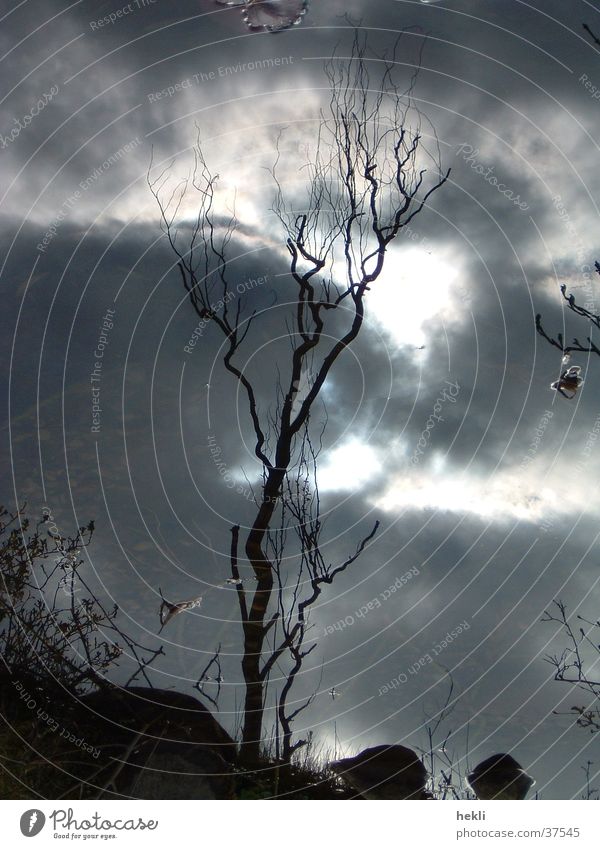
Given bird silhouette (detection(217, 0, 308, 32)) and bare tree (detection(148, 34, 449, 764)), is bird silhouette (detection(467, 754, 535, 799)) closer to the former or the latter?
bare tree (detection(148, 34, 449, 764))

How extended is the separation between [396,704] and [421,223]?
3.38m

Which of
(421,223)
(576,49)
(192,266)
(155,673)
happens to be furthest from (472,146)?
(155,673)

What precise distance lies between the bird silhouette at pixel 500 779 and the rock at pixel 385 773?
35 centimetres

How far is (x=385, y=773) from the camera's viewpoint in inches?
160

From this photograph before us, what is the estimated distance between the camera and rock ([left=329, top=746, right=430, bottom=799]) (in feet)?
13.1

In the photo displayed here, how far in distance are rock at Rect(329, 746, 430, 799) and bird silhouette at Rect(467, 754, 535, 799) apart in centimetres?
35

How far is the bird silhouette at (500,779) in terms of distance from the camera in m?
4.11

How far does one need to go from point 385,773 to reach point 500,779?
0.77m

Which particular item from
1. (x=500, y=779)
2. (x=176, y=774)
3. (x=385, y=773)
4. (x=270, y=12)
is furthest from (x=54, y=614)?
(x=270, y=12)

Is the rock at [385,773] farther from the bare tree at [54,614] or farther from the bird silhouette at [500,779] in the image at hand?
the bare tree at [54,614]

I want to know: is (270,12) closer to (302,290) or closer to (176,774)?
(302,290)

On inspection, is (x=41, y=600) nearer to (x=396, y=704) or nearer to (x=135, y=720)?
(x=135, y=720)

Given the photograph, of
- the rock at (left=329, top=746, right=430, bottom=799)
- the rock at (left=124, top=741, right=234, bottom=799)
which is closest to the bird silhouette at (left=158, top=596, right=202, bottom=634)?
the rock at (left=124, top=741, right=234, bottom=799)

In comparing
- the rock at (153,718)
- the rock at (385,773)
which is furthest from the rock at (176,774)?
the rock at (385,773)
